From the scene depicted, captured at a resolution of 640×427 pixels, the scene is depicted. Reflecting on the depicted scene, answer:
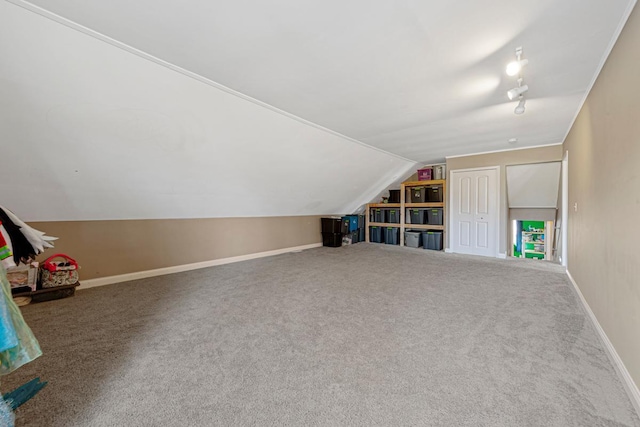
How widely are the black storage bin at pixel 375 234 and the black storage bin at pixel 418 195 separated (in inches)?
48.4

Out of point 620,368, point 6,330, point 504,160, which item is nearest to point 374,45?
point 6,330

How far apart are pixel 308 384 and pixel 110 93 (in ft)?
9.20

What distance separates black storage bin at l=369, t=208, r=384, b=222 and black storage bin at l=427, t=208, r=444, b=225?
125cm

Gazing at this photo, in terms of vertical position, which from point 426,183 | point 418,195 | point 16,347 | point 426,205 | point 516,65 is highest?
point 516,65

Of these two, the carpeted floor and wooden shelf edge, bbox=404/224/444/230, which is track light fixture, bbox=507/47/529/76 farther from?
wooden shelf edge, bbox=404/224/444/230

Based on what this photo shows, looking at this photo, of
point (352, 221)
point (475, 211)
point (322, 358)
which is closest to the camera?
point (322, 358)

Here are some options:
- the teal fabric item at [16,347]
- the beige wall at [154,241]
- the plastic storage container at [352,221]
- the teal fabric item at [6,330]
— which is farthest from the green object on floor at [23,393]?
the plastic storage container at [352,221]

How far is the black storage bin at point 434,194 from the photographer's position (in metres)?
6.03

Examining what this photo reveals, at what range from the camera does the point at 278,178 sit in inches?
174

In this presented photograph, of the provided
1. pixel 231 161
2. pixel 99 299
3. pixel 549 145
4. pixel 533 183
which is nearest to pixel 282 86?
pixel 231 161

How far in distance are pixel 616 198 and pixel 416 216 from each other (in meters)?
4.62

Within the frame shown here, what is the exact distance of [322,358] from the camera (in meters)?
1.80

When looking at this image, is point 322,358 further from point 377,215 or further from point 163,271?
point 377,215

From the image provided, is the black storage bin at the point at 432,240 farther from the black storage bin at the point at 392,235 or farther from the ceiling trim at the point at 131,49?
the ceiling trim at the point at 131,49
